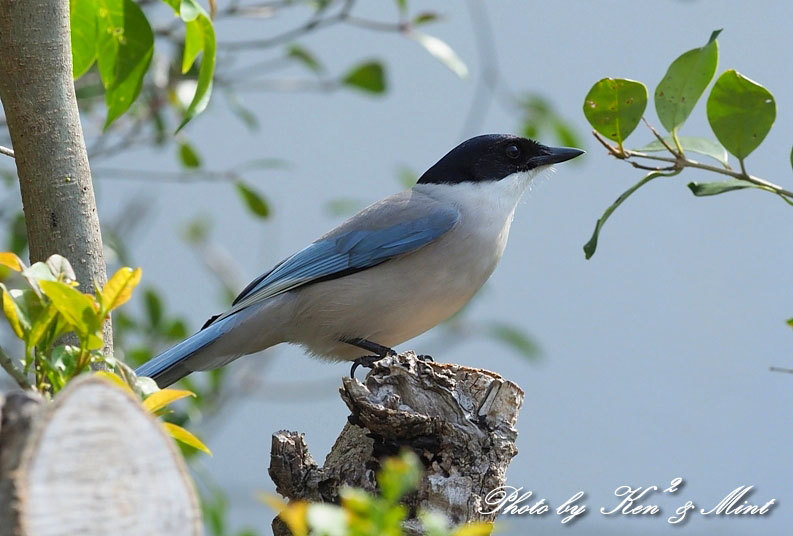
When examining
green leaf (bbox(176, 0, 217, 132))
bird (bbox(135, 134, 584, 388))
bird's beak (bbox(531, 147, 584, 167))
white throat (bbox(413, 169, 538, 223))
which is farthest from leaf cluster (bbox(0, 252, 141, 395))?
bird's beak (bbox(531, 147, 584, 167))

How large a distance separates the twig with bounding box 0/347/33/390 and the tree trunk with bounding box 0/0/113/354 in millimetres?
352

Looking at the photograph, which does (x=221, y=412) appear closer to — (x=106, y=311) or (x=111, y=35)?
(x=111, y=35)

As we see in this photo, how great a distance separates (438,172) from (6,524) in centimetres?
322

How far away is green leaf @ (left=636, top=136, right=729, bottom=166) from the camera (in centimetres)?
206

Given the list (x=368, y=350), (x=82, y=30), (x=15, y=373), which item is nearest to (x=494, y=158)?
(x=368, y=350)

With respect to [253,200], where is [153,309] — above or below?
below

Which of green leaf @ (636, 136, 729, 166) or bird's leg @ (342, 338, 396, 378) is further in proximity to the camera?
bird's leg @ (342, 338, 396, 378)

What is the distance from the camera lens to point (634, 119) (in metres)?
2.09

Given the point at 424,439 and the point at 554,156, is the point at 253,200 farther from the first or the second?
the point at 424,439

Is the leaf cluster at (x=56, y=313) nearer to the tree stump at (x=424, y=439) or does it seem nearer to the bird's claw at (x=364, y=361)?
the tree stump at (x=424, y=439)

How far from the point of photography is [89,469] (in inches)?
42.8

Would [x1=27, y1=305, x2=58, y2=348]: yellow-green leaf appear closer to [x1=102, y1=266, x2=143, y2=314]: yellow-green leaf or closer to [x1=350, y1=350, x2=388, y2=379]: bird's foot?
[x1=102, y1=266, x2=143, y2=314]: yellow-green leaf

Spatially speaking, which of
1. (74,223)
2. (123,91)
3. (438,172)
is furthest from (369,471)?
(438,172)

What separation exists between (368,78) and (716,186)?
2.69 metres
